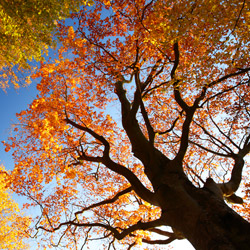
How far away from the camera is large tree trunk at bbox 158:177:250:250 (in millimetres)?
3250

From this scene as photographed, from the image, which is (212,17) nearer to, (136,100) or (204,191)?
(136,100)

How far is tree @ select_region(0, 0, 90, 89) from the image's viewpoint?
195 inches

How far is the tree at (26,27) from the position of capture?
4.94 meters

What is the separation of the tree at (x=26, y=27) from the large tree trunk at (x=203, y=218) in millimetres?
5834

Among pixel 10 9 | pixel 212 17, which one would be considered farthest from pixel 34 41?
pixel 212 17

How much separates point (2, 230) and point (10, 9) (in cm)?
1660

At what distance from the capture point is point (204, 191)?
4.54 metres

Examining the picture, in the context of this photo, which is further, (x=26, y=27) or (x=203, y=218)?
(x=26, y=27)

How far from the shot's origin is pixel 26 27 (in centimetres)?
560

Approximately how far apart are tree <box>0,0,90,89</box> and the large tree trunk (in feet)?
19.1

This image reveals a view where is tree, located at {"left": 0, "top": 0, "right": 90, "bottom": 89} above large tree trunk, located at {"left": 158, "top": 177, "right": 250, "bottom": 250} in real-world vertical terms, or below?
above

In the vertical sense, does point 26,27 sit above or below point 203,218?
above

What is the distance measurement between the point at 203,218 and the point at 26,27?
6928 mm

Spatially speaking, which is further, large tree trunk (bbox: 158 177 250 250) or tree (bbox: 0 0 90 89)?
tree (bbox: 0 0 90 89)
